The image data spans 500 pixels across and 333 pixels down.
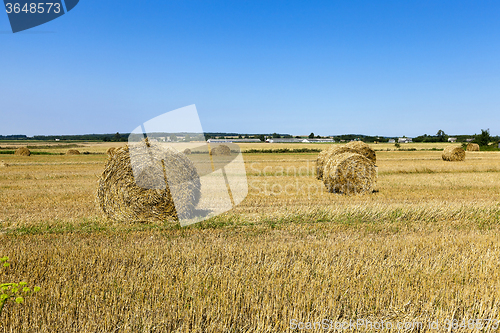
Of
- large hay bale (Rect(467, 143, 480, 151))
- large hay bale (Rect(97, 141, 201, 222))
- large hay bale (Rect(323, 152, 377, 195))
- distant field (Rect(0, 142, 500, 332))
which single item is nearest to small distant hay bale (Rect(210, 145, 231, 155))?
large hay bale (Rect(323, 152, 377, 195))

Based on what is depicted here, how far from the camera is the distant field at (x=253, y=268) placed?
366 cm

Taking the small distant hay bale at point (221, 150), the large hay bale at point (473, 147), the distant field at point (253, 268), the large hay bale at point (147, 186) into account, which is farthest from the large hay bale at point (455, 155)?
the large hay bale at point (147, 186)

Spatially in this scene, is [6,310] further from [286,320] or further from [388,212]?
[388,212]

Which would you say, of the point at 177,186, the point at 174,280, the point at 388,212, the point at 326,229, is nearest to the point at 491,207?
the point at 388,212

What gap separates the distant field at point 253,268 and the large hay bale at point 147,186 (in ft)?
1.67

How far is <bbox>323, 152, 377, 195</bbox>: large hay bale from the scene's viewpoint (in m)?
13.0

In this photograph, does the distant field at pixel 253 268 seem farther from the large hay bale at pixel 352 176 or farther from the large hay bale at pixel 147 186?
the large hay bale at pixel 352 176

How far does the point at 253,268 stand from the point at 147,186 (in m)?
4.62

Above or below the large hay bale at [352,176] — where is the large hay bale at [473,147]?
above

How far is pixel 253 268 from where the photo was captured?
483 centimetres

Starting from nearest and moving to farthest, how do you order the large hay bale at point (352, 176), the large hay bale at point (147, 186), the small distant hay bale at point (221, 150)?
the large hay bale at point (147, 186)
the large hay bale at point (352, 176)
the small distant hay bale at point (221, 150)

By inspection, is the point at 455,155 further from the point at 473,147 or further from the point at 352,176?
the point at 473,147

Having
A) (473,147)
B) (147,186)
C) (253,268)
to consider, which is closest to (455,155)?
(473,147)

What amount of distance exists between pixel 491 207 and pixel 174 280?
9.35 m
